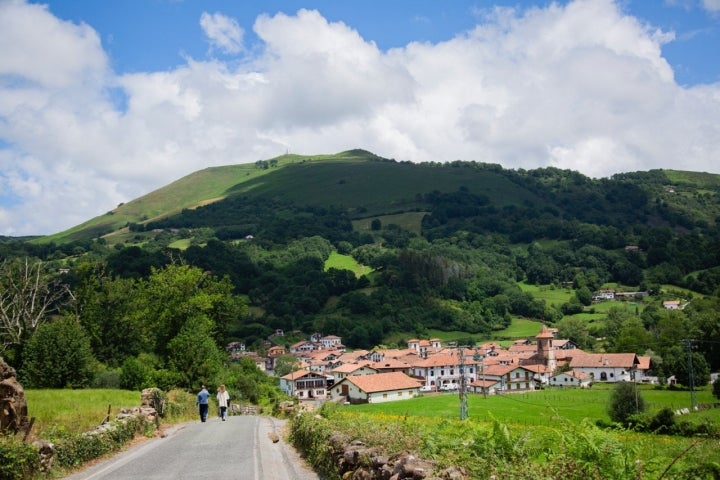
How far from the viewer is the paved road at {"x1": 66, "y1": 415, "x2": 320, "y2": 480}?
1284cm

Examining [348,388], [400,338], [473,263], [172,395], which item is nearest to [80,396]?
[172,395]

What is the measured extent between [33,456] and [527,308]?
505 ft

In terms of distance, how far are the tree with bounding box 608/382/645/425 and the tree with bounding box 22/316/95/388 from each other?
41.0 meters

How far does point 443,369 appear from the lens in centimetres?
11906

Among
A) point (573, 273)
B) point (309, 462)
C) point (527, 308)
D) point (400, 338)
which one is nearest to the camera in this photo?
point (309, 462)

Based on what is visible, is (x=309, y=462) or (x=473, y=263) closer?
(x=309, y=462)

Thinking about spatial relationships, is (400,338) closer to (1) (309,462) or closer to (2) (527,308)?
(2) (527,308)

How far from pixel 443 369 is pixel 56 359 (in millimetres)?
89485

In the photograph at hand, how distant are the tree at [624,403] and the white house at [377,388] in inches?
1859

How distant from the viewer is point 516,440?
8.80 m

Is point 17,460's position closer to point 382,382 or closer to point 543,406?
point 543,406

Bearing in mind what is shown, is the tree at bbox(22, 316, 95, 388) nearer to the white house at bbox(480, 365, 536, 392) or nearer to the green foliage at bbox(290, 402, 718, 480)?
the green foliage at bbox(290, 402, 718, 480)

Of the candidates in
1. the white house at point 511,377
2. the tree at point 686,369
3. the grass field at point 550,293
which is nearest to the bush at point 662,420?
the tree at point 686,369

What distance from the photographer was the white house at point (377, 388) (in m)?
92.5
